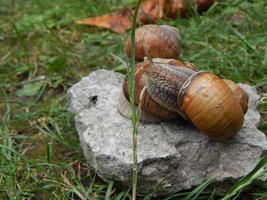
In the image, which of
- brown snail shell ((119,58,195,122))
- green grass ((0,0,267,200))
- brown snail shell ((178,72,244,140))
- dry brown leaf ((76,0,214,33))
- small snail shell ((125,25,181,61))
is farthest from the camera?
dry brown leaf ((76,0,214,33))

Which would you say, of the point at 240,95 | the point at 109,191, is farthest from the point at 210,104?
the point at 109,191

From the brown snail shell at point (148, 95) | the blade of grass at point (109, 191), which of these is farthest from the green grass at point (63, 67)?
the brown snail shell at point (148, 95)

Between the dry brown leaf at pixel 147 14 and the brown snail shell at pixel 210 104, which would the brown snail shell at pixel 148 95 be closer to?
the brown snail shell at pixel 210 104

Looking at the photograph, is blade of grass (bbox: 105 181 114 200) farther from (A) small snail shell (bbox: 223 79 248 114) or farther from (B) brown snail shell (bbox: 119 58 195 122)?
(A) small snail shell (bbox: 223 79 248 114)

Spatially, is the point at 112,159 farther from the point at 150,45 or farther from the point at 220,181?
the point at 150,45

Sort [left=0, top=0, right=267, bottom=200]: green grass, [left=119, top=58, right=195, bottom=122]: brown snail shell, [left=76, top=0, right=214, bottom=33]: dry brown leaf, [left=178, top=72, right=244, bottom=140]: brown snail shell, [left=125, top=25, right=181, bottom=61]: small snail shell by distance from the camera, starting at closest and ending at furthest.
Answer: [left=178, top=72, right=244, bottom=140]: brown snail shell → [left=119, top=58, right=195, bottom=122]: brown snail shell → [left=0, top=0, right=267, bottom=200]: green grass → [left=125, top=25, right=181, bottom=61]: small snail shell → [left=76, top=0, right=214, bottom=33]: dry brown leaf

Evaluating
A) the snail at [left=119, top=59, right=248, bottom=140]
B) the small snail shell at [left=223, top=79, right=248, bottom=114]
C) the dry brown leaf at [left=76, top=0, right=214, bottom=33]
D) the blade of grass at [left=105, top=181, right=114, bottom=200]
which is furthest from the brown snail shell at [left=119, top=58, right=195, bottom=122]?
the dry brown leaf at [left=76, top=0, right=214, bottom=33]

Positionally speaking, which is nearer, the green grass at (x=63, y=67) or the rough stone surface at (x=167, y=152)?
the rough stone surface at (x=167, y=152)
